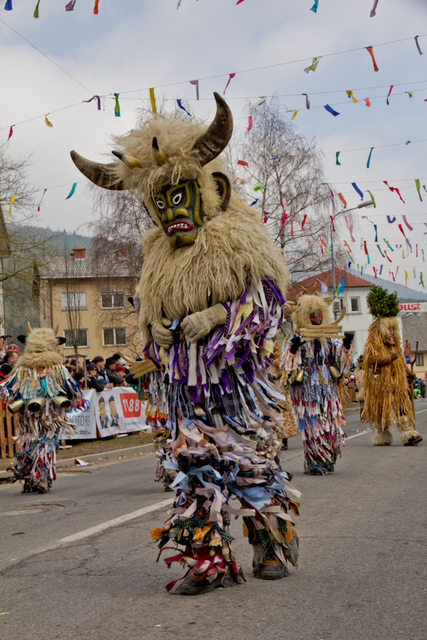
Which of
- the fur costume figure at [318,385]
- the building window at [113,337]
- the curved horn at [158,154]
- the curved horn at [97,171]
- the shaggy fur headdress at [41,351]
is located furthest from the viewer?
the building window at [113,337]

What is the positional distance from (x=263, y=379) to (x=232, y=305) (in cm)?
48

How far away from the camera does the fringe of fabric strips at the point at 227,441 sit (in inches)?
136

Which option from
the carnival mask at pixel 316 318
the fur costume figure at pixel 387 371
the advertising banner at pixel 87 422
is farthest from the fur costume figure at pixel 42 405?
the advertising banner at pixel 87 422

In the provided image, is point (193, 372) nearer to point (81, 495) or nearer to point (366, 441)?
point (81, 495)

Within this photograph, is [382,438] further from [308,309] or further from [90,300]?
[90,300]

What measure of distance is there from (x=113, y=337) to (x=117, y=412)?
32747 mm

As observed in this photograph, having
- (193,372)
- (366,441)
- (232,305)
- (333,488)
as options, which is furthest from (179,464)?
(366,441)

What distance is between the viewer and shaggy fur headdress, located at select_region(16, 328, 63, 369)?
8.12 metres

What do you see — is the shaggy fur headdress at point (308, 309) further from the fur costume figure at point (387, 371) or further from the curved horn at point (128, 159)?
the curved horn at point (128, 159)

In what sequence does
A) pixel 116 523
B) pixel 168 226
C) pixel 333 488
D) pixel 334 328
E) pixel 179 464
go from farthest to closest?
pixel 334 328 → pixel 333 488 → pixel 116 523 → pixel 168 226 → pixel 179 464

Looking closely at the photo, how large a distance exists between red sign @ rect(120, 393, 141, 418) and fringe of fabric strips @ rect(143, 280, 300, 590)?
1154cm

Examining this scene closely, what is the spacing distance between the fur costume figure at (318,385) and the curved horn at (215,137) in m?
4.45

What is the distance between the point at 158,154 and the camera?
3658 mm

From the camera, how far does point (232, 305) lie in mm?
3678
